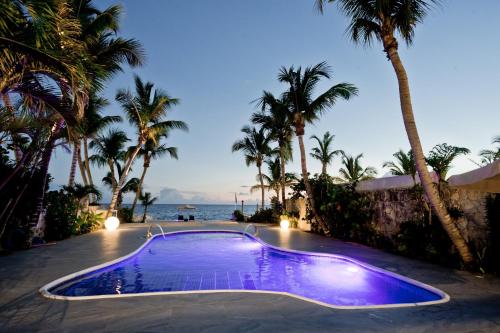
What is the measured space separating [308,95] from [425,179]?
7634 millimetres

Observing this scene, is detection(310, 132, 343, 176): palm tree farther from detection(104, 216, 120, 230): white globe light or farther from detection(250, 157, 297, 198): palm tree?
detection(104, 216, 120, 230): white globe light

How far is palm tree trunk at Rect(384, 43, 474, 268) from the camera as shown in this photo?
600 centimetres

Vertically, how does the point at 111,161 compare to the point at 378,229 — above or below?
above

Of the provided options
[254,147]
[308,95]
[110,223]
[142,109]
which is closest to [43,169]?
[110,223]

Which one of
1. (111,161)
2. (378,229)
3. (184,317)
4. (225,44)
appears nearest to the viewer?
(184,317)

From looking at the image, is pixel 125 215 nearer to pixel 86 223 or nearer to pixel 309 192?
pixel 86 223

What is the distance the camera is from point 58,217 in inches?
421

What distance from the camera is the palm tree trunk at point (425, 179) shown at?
600 cm

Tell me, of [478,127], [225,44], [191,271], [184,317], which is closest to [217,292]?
[184,317]

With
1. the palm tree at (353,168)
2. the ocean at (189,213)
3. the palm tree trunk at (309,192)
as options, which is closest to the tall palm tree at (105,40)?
the palm tree trunk at (309,192)

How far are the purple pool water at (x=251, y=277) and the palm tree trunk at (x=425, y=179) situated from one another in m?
1.50

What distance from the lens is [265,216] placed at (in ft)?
71.3

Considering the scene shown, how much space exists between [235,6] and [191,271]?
10847 mm

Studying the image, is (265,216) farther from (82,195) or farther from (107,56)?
(107,56)
